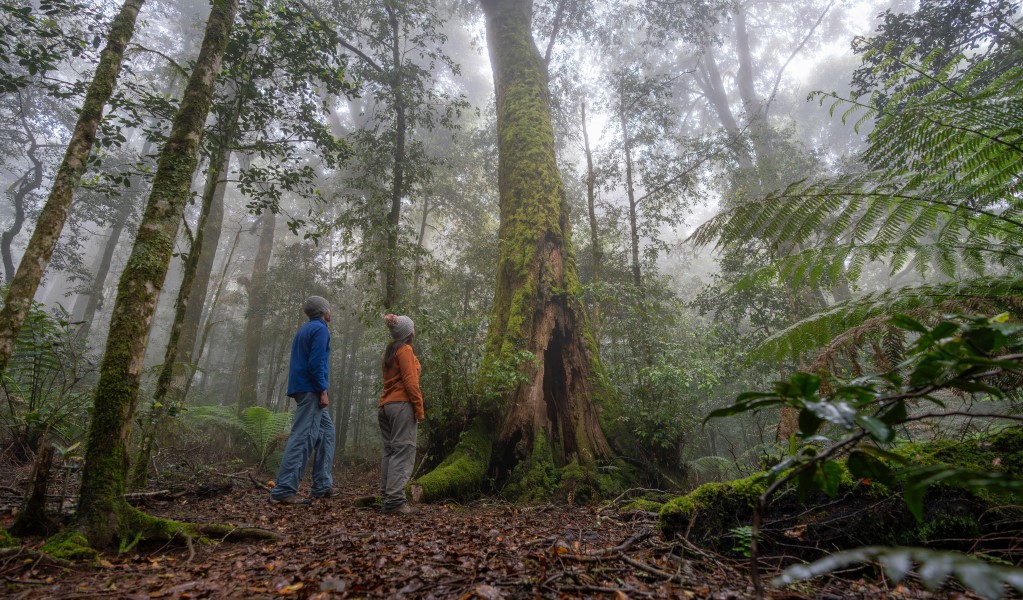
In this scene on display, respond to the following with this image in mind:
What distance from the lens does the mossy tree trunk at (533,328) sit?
5027 millimetres

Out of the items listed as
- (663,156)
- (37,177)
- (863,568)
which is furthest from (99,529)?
(37,177)

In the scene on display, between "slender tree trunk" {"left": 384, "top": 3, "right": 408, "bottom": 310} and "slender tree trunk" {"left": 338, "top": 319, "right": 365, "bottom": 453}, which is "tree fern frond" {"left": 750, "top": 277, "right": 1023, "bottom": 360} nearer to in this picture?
"slender tree trunk" {"left": 384, "top": 3, "right": 408, "bottom": 310}

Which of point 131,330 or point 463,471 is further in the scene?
point 463,471

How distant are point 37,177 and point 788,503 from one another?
20.3 meters

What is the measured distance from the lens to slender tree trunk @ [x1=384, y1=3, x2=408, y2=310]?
21.7ft

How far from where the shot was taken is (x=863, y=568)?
1.93 m

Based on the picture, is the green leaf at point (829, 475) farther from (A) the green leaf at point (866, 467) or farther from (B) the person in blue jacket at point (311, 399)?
(B) the person in blue jacket at point (311, 399)

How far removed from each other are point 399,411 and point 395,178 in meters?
4.26

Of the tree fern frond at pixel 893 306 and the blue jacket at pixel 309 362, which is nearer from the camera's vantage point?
the tree fern frond at pixel 893 306

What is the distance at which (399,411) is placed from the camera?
4.36m

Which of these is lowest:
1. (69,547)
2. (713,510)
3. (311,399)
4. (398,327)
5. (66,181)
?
(69,547)

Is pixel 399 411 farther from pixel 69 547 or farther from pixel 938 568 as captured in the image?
pixel 938 568

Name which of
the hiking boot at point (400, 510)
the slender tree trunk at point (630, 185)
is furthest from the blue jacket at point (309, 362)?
the slender tree trunk at point (630, 185)

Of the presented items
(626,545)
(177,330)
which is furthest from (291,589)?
(177,330)
